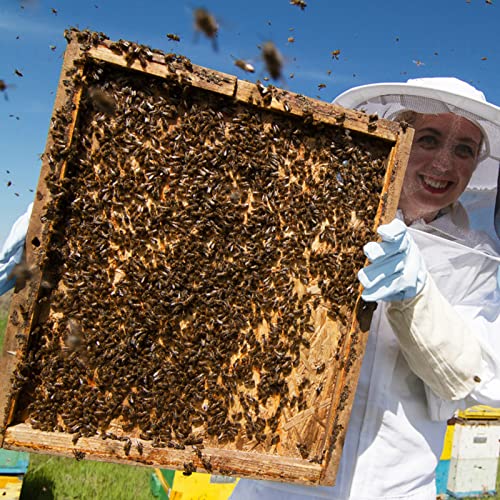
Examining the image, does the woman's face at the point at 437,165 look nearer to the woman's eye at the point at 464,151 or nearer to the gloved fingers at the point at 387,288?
the woman's eye at the point at 464,151

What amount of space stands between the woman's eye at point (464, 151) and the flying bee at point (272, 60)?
148 cm

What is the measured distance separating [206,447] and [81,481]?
A: 17.4ft

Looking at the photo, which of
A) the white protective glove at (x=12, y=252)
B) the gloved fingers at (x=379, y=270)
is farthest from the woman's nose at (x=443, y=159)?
the white protective glove at (x=12, y=252)

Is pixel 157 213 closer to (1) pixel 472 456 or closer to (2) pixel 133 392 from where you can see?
(2) pixel 133 392

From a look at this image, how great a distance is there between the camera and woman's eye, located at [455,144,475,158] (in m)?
3.79

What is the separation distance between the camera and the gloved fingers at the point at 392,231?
2.88 metres

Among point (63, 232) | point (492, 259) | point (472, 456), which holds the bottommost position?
point (472, 456)

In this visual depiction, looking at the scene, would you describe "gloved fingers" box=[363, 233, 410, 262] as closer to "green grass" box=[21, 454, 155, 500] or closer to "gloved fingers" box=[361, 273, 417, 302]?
"gloved fingers" box=[361, 273, 417, 302]

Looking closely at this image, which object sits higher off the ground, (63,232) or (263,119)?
(263,119)

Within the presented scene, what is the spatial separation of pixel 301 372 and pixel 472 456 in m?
6.87

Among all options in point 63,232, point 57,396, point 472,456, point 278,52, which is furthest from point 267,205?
point 472,456

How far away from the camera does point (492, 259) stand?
356 centimetres

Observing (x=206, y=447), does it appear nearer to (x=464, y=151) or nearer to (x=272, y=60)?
(x=272, y=60)

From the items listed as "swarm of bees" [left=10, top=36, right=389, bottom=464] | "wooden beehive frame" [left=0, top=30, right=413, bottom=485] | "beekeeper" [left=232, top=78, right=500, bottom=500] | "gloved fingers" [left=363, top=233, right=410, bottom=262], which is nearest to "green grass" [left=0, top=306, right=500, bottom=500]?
"beekeeper" [left=232, top=78, right=500, bottom=500]
